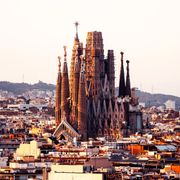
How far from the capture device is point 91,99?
128875 mm

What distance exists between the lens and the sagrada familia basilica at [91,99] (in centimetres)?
12562

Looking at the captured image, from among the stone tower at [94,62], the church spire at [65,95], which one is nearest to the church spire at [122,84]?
the stone tower at [94,62]

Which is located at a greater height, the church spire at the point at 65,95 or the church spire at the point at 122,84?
the church spire at the point at 122,84

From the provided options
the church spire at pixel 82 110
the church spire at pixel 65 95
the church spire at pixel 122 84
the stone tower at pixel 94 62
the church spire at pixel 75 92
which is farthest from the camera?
the church spire at pixel 122 84

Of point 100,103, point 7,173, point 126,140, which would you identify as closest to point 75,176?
point 7,173

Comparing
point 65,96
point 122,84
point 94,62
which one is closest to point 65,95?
point 65,96

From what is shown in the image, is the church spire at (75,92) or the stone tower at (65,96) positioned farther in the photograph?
the stone tower at (65,96)

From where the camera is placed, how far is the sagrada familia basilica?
412 ft

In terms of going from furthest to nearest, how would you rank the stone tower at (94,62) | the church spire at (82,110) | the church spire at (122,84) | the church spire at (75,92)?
the church spire at (122,84) → the stone tower at (94,62) → the church spire at (75,92) → the church spire at (82,110)

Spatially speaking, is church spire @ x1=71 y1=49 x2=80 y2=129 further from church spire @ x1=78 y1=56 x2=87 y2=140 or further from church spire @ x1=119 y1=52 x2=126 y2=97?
church spire @ x1=119 y1=52 x2=126 y2=97

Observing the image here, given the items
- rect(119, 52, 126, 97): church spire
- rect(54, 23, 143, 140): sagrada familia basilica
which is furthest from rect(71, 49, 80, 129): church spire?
rect(119, 52, 126, 97): church spire

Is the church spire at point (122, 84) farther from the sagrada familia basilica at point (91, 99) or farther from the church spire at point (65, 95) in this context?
the church spire at point (65, 95)

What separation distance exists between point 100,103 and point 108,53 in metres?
4.84

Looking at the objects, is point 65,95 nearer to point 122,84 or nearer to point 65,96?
point 65,96
